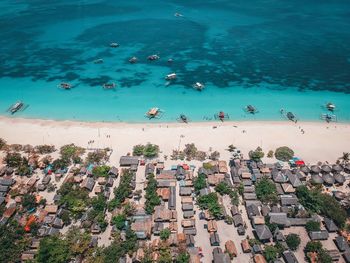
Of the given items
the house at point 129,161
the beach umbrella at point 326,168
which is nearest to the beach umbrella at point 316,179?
the beach umbrella at point 326,168

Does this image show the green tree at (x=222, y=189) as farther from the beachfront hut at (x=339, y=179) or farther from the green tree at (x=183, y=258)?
the beachfront hut at (x=339, y=179)

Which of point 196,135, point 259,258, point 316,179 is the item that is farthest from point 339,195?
point 196,135

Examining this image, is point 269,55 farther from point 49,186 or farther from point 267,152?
point 49,186

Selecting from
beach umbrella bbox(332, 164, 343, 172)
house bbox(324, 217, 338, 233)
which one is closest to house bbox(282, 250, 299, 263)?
house bbox(324, 217, 338, 233)

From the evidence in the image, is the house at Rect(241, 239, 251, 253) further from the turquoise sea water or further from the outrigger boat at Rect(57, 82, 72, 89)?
the outrigger boat at Rect(57, 82, 72, 89)

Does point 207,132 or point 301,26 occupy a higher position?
point 301,26

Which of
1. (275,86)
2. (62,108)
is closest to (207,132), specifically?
(275,86)

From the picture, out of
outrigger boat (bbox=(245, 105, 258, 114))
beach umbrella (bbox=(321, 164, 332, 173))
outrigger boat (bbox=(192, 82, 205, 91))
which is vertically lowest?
beach umbrella (bbox=(321, 164, 332, 173))
